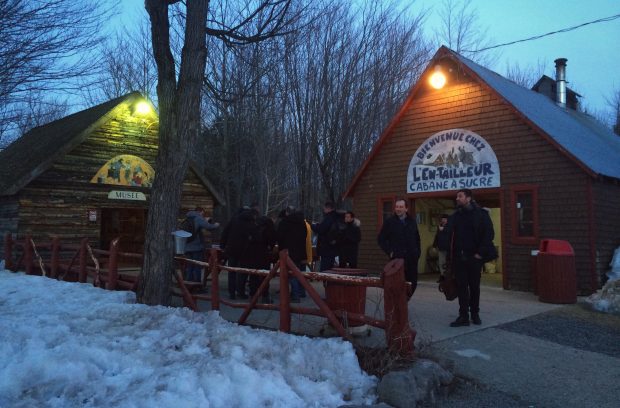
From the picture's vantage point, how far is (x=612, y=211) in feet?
37.4

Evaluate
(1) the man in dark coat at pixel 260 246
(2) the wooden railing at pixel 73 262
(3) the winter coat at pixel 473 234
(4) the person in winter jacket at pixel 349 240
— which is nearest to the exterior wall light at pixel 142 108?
(2) the wooden railing at pixel 73 262

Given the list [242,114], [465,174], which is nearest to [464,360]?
[465,174]

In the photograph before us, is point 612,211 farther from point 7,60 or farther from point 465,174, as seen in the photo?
point 7,60

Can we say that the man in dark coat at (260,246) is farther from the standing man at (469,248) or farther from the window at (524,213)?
the window at (524,213)

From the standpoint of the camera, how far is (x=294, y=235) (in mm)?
8602

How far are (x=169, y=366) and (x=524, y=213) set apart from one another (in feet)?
29.8

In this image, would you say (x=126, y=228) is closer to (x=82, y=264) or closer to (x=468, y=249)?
(x=82, y=264)

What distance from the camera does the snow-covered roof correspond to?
10961 mm

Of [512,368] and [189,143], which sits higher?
[189,143]

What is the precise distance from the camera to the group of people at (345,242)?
265 inches

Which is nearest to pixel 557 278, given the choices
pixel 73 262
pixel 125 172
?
pixel 73 262

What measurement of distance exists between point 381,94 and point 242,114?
6619 millimetres

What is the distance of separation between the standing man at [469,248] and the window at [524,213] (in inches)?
195

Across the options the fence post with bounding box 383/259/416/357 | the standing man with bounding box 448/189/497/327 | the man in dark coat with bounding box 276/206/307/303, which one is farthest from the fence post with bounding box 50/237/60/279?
the fence post with bounding box 383/259/416/357
